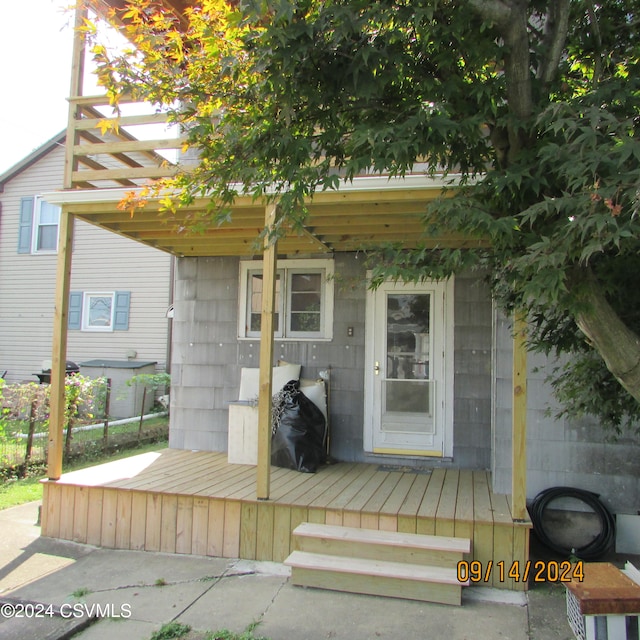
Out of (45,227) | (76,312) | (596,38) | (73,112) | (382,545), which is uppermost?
(45,227)

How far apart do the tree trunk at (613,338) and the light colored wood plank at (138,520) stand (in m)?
3.57

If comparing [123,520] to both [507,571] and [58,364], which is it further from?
[507,571]

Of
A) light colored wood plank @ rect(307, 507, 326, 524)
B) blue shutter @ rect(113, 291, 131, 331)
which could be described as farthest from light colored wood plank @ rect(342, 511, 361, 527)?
blue shutter @ rect(113, 291, 131, 331)

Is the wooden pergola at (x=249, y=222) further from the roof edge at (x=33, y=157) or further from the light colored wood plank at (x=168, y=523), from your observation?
the roof edge at (x=33, y=157)

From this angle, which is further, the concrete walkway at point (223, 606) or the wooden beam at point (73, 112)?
the wooden beam at point (73, 112)

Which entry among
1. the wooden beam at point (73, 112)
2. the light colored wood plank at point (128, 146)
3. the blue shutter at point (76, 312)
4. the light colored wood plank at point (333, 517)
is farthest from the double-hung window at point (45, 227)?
the light colored wood plank at point (333, 517)

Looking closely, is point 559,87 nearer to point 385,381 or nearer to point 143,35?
point 143,35

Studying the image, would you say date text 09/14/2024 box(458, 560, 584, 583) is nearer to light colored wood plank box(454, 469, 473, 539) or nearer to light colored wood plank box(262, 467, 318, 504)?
light colored wood plank box(454, 469, 473, 539)

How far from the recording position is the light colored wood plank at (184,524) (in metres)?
4.18

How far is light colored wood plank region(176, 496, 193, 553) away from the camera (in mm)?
4184

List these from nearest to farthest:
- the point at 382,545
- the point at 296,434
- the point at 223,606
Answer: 1. the point at 223,606
2. the point at 382,545
3. the point at 296,434

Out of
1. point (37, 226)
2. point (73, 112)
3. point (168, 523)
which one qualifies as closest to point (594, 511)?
point (168, 523)

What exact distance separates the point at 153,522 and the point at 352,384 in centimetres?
236

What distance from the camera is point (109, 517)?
14.3 feet
